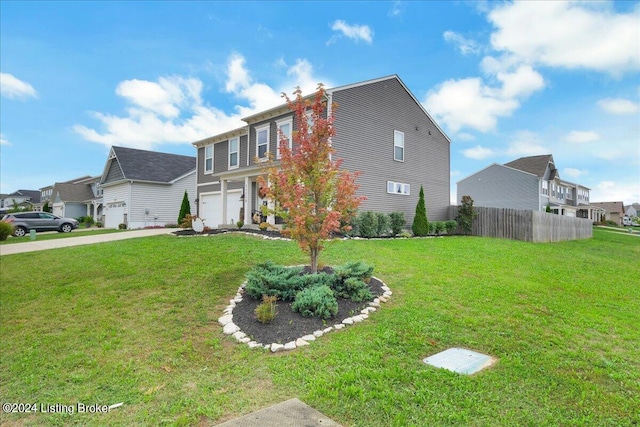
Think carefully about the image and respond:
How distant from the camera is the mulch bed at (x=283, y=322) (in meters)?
4.58

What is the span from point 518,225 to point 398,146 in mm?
7172

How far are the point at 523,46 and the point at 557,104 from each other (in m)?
3.55

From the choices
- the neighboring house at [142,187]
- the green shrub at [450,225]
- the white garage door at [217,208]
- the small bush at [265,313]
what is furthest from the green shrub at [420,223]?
the neighboring house at [142,187]

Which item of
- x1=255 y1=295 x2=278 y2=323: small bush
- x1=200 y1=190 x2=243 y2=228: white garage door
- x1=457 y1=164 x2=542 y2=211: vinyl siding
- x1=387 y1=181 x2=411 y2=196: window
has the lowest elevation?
x1=255 y1=295 x2=278 y2=323: small bush

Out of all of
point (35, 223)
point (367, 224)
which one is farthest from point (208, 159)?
point (367, 224)

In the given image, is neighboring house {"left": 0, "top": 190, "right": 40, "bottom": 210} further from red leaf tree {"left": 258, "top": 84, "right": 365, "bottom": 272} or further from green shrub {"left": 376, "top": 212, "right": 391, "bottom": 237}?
red leaf tree {"left": 258, "top": 84, "right": 365, "bottom": 272}

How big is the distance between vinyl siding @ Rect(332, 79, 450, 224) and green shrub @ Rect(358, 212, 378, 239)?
4.86 ft

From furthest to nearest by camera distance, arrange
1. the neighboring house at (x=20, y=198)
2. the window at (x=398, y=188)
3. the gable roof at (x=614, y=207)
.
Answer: the neighboring house at (x=20, y=198)
the gable roof at (x=614, y=207)
the window at (x=398, y=188)

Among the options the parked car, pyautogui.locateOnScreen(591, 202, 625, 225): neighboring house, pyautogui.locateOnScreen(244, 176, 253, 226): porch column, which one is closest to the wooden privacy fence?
pyautogui.locateOnScreen(244, 176, 253, 226): porch column

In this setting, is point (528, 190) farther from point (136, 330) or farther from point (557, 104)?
point (136, 330)

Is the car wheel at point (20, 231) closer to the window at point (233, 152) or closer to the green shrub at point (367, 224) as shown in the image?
the window at point (233, 152)

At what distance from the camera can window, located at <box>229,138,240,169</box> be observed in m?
20.1

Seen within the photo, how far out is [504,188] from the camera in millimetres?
34469

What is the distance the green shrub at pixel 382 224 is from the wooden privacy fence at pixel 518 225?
17.0 ft
